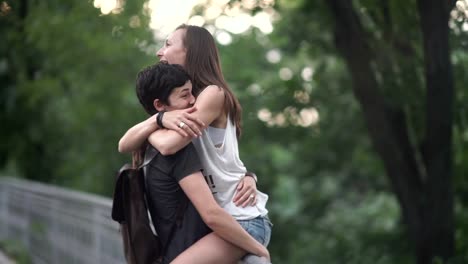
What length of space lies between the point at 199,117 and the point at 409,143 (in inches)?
325

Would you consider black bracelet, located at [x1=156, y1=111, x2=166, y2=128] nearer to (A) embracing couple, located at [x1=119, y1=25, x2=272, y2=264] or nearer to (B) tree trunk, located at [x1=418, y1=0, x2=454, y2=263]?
(A) embracing couple, located at [x1=119, y1=25, x2=272, y2=264]

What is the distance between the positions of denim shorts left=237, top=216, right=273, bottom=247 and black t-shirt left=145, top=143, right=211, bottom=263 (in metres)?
0.16

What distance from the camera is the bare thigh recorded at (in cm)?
370

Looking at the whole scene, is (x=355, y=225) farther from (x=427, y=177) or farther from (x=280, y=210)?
(x=427, y=177)

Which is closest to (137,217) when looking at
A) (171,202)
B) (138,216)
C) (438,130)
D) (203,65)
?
(138,216)

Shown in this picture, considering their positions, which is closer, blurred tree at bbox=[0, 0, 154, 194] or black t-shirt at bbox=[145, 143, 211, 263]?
black t-shirt at bbox=[145, 143, 211, 263]

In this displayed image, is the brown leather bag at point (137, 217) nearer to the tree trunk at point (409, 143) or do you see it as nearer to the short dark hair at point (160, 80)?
the short dark hair at point (160, 80)

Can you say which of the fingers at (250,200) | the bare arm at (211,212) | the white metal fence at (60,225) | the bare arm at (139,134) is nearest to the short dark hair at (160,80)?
the bare arm at (139,134)

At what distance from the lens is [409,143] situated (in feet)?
38.2

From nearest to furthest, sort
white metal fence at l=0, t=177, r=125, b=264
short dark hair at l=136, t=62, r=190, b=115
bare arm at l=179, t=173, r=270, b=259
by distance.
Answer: bare arm at l=179, t=173, r=270, b=259 < short dark hair at l=136, t=62, r=190, b=115 < white metal fence at l=0, t=177, r=125, b=264

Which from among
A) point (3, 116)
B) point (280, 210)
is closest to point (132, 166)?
point (3, 116)

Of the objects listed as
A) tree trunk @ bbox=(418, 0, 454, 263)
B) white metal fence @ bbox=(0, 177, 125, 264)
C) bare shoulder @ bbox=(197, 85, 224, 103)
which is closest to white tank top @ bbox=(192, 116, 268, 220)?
bare shoulder @ bbox=(197, 85, 224, 103)

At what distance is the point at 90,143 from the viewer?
1730 cm

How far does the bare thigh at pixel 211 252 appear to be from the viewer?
370 cm
